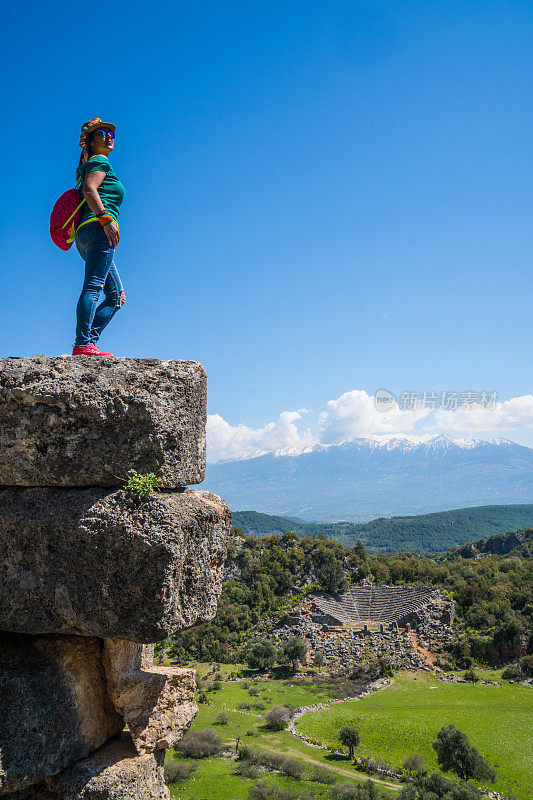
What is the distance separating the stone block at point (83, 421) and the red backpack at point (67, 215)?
1.98 m

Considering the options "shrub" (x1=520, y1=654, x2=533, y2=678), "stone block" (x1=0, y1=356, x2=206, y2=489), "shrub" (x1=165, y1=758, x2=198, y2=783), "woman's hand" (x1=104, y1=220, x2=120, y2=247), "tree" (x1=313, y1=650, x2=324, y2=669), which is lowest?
"tree" (x1=313, y1=650, x2=324, y2=669)

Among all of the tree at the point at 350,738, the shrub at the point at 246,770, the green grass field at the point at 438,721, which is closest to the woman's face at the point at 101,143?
the shrub at the point at 246,770

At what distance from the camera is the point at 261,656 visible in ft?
166

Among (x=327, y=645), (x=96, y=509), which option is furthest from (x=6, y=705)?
(x=327, y=645)

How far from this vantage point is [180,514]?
389 centimetres

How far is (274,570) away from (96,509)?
218ft

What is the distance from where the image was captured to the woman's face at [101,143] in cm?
523

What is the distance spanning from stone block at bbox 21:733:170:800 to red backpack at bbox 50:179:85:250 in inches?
196

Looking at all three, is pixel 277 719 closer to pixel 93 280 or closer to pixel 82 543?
pixel 82 543

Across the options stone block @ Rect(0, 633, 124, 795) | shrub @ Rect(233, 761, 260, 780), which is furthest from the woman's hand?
shrub @ Rect(233, 761, 260, 780)

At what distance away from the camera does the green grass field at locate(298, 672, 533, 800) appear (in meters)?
28.6

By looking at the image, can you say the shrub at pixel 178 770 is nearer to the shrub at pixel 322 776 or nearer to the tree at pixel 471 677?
the shrub at pixel 322 776

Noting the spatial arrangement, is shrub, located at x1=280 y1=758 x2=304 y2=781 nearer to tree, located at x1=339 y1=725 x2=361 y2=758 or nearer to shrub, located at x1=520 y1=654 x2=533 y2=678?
tree, located at x1=339 y1=725 x2=361 y2=758

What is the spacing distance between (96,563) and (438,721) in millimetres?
38788
